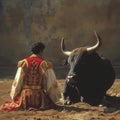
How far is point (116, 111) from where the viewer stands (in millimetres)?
8703

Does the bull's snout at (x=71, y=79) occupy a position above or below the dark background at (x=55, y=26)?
below

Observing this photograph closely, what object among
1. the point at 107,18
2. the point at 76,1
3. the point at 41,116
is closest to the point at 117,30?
the point at 107,18

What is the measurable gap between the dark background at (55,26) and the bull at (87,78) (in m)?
6.45

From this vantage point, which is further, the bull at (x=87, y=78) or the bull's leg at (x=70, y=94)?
the bull's leg at (x=70, y=94)

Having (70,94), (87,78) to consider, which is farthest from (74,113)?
(87,78)

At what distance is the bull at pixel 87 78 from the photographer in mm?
9375

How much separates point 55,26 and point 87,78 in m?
7.02

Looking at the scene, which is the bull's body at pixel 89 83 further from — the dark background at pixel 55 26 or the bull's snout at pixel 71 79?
the dark background at pixel 55 26

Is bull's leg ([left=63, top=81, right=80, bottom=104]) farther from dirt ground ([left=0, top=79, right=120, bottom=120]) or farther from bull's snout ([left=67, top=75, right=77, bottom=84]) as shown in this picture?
bull's snout ([left=67, top=75, right=77, bottom=84])

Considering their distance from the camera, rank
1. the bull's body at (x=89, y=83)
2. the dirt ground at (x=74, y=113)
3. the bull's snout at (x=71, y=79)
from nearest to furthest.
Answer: the dirt ground at (x=74, y=113) < the bull's snout at (x=71, y=79) < the bull's body at (x=89, y=83)

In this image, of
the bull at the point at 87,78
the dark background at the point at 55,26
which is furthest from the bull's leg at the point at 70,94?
the dark background at the point at 55,26

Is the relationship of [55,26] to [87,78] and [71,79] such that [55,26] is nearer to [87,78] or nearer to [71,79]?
[87,78]

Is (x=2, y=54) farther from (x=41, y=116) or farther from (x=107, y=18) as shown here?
(x=41, y=116)

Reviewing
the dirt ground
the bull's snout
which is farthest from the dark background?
the bull's snout
